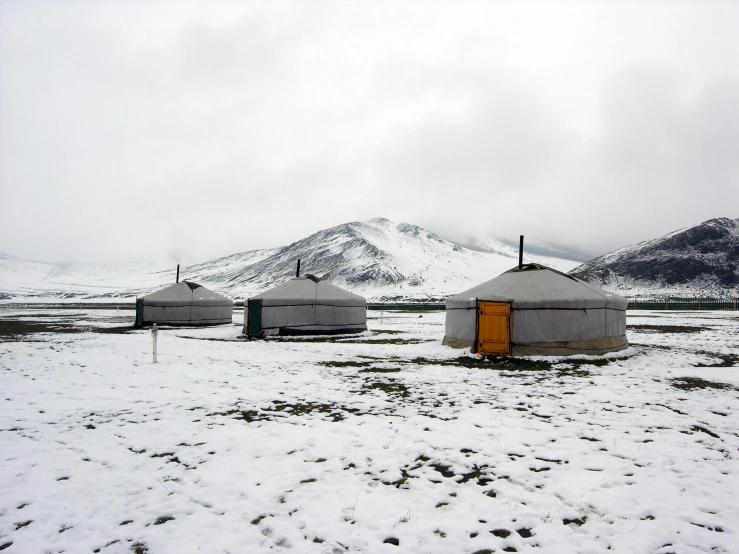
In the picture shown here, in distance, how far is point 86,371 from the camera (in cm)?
1002

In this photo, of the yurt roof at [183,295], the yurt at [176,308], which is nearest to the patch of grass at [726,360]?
the yurt roof at [183,295]

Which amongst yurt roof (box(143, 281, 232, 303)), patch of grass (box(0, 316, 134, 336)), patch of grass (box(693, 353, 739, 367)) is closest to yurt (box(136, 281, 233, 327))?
yurt roof (box(143, 281, 232, 303))

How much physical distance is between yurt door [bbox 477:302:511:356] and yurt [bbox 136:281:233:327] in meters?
18.2

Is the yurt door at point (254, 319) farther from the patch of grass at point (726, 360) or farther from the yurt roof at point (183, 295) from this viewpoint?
the patch of grass at point (726, 360)

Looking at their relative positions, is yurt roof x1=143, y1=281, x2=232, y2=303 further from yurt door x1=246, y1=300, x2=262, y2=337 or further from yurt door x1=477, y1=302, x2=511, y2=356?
yurt door x1=477, y1=302, x2=511, y2=356

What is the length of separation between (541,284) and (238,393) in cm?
964

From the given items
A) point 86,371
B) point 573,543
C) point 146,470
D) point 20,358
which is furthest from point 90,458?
point 20,358

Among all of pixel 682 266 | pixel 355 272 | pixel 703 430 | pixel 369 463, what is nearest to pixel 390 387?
pixel 369 463

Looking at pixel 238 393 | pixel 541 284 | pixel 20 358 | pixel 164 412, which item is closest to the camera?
pixel 164 412

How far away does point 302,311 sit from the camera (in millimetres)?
19594

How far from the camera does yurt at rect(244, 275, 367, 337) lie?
19.0 meters

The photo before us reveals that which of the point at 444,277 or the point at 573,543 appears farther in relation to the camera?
the point at 444,277

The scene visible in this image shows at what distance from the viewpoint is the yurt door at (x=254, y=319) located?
1883 cm

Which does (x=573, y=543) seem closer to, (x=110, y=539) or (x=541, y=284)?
(x=110, y=539)
